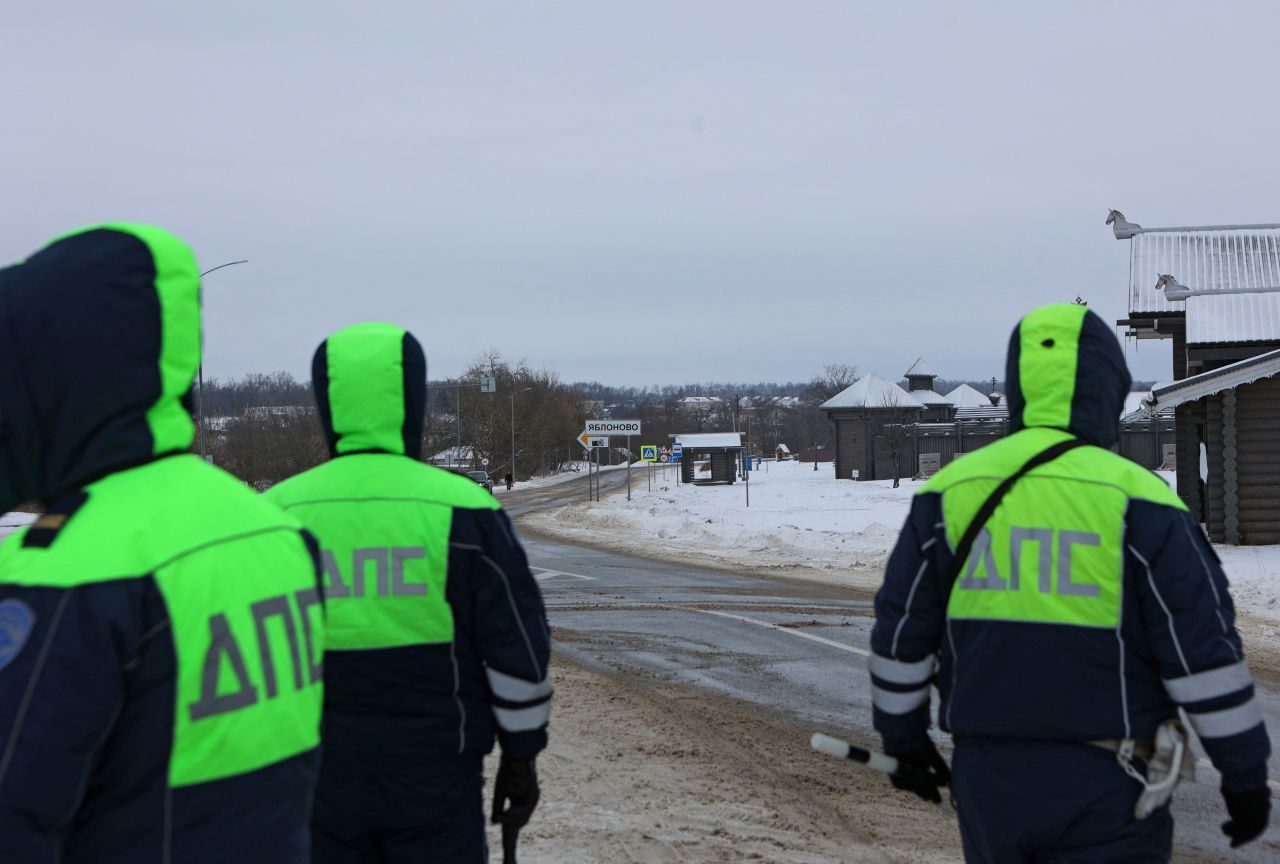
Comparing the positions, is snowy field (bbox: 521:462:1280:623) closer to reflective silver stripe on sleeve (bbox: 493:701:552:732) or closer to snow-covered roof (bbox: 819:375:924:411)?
snow-covered roof (bbox: 819:375:924:411)

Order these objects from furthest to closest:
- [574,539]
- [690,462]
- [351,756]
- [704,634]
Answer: [690,462] < [574,539] < [704,634] < [351,756]

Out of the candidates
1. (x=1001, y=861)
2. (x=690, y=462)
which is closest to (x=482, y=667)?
(x=1001, y=861)

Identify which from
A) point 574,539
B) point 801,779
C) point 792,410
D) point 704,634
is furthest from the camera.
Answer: point 792,410

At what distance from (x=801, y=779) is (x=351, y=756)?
3.87 metres

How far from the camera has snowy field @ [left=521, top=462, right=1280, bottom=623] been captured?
17453mm

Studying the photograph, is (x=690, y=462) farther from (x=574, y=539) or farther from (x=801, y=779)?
(x=801, y=779)

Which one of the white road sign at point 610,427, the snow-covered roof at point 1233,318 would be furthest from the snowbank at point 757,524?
the snow-covered roof at point 1233,318

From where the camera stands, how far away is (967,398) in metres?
69.1

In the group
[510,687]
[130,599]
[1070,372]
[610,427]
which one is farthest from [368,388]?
[610,427]

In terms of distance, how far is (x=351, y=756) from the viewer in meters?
3.21

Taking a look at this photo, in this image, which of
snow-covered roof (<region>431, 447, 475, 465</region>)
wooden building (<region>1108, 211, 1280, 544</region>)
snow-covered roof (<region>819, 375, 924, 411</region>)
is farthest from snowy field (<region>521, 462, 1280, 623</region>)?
snow-covered roof (<region>431, 447, 475, 465</region>)

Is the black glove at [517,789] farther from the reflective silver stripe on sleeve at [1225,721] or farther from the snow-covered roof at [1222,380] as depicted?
the snow-covered roof at [1222,380]

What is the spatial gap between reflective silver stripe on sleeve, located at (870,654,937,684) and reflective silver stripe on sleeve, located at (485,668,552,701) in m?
1.00

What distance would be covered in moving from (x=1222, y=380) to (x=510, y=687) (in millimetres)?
18595
